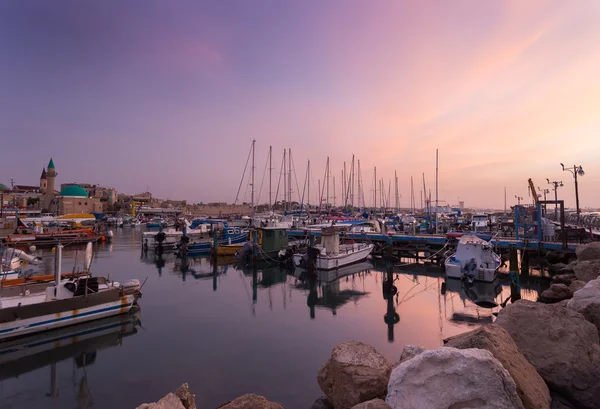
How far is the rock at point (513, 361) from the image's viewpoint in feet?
14.2

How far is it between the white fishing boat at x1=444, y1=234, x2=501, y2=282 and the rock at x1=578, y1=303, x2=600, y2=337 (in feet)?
45.0

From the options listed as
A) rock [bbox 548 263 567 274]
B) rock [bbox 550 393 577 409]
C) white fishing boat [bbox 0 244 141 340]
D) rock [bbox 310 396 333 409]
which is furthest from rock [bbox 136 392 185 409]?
rock [bbox 548 263 567 274]

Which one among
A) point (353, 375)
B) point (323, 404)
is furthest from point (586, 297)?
point (323, 404)

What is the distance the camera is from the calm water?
863 centimetres

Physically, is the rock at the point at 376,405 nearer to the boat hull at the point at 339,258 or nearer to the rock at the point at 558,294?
the rock at the point at 558,294

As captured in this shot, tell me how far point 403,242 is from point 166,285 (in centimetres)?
2252

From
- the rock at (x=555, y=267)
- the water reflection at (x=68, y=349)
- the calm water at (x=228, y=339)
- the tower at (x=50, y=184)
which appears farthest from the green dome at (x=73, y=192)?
the rock at (x=555, y=267)

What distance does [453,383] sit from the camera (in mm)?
3916

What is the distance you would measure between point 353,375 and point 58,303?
1240 centimetres

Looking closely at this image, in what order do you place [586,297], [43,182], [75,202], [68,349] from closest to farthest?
1. [586,297]
2. [68,349]
3. [75,202]
4. [43,182]

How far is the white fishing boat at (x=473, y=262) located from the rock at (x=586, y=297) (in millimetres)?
12989

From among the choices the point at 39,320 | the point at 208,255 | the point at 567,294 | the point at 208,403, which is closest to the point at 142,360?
the point at 208,403

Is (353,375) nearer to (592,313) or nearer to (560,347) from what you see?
(560,347)

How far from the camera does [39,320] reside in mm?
12164
